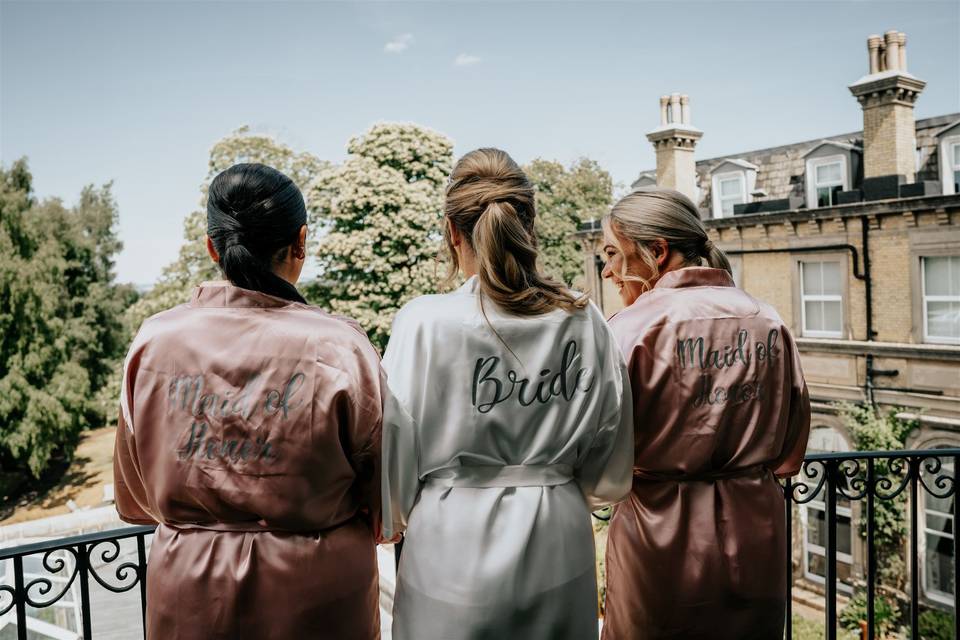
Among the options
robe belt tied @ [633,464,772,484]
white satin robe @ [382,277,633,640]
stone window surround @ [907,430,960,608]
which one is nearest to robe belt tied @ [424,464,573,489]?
white satin robe @ [382,277,633,640]

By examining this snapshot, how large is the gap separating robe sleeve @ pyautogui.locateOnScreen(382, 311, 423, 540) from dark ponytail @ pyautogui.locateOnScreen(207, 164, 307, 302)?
0.29m

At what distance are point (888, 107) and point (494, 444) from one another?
49.5 ft

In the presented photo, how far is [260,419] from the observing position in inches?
64.4

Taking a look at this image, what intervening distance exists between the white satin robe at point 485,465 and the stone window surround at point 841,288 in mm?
14314

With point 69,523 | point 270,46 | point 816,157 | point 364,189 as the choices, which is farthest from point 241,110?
point 816,157

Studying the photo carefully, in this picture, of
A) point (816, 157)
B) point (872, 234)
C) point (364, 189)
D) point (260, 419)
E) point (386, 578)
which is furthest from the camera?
point (364, 189)

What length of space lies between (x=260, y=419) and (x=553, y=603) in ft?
2.46

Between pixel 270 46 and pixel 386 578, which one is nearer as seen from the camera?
pixel 386 578

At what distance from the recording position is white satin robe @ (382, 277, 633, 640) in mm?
1657

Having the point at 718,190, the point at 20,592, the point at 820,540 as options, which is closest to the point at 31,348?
the point at 718,190

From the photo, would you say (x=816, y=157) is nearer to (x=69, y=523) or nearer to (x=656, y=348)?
(x=656, y=348)

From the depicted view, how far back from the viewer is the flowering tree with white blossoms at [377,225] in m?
18.8

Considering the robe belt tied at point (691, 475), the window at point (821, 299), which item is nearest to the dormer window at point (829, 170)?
the window at point (821, 299)

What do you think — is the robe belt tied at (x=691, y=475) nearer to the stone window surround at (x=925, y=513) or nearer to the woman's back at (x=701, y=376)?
the woman's back at (x=701, y=376)
